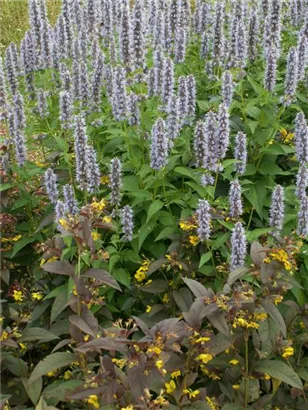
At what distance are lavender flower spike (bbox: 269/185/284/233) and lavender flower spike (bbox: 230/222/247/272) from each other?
0.30m

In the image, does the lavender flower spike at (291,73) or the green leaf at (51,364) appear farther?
the lavender flower spike at (291,73)

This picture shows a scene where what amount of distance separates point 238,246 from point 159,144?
2.62 ft

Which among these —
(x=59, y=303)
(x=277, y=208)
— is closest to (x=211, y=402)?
(x=59, y=303)

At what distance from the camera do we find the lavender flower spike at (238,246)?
329 centimetres

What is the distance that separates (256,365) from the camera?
10.4 ft

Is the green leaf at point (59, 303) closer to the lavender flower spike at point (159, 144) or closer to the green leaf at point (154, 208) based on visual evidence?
the green leaf at point (154, 208)

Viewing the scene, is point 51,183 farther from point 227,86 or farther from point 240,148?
point 227,86

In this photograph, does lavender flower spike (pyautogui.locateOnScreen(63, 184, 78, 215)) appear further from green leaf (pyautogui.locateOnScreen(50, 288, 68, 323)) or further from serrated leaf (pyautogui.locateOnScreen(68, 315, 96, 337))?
serrated leaf (pyautogui.locateOnScreen(68, 315, 96, 337))

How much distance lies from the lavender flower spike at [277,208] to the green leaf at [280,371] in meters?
0.79

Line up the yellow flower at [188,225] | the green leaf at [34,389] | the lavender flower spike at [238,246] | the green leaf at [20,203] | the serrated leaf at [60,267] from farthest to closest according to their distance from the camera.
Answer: the green leaf at [20,203]
the yellow flower at [188,225]
the lavender flower spike at [238,246]
the green leaf at [34,389]
the serrated leaf at [60,267]

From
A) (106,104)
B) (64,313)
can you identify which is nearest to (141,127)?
(106,104)

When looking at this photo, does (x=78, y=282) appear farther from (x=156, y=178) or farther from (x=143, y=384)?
(x=156, y=178)

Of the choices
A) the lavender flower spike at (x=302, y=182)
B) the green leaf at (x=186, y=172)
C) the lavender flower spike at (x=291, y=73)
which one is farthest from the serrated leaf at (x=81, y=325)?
the lavender flower spike at (x=291, y=73)

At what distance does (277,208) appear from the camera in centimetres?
352
